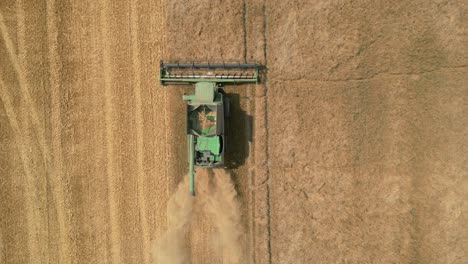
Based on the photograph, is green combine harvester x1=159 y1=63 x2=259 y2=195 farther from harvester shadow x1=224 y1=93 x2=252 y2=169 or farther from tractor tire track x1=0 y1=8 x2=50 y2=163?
tractor tire track x1=0 y1=8 x2=50 y2=163

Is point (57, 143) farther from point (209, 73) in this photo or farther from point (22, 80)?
point (209, 73)

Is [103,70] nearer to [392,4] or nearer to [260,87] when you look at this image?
[260,87]

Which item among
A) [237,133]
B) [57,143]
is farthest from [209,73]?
[57,143]

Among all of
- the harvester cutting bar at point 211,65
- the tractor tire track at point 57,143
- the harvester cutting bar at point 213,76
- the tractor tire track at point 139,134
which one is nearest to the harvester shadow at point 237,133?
the harvester cutting bar at point 213,76

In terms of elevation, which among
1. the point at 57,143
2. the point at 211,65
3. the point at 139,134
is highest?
the point at 211,65

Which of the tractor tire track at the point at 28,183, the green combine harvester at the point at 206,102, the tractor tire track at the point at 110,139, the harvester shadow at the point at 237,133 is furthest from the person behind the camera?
the tractor tire track at the point at 28,183

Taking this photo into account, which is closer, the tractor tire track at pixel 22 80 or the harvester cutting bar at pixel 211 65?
the harvester cutting bar at pixel 211 65

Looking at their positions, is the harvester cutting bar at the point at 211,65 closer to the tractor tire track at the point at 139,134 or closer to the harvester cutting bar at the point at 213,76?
the harvester cutting bar at the point at 213,76
